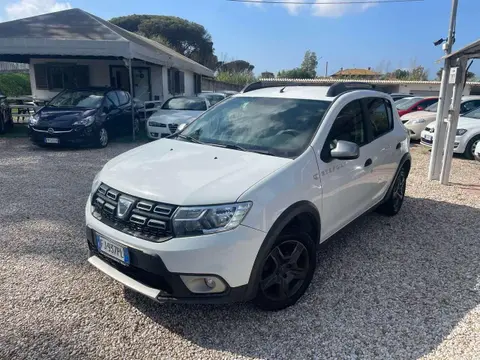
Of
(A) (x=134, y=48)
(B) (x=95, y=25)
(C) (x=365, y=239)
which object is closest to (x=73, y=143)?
(A) (x=134, y=48)

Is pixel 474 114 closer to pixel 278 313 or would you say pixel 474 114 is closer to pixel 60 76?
pixel 278 313

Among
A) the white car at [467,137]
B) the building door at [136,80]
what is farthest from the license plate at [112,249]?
the building door at [136,80]

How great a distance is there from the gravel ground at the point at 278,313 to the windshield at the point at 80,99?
6.03m

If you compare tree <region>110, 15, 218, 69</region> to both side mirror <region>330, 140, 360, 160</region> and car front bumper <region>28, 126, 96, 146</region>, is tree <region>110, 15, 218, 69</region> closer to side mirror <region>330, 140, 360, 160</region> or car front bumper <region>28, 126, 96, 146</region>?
car front bumper <region>28, 126, 96, 146</region>

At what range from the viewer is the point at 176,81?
19.5m

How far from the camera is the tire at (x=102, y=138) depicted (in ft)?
31.8

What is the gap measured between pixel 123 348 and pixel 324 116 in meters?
2.50

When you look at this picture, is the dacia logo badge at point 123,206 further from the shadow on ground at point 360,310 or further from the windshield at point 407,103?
the windshield at point 407,103

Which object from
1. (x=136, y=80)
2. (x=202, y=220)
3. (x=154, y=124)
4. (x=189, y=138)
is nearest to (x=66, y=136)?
(x=154, y=124)

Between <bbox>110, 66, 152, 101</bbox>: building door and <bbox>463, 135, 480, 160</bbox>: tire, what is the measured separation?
43.0ft

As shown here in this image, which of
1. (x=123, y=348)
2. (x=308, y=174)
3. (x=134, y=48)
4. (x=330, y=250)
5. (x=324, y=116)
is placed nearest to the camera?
(x=123, y=348)

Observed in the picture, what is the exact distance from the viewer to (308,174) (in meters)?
2.89

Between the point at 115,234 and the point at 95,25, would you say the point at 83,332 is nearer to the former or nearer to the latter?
the point at 115,234

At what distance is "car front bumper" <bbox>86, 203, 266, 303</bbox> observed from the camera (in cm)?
232
